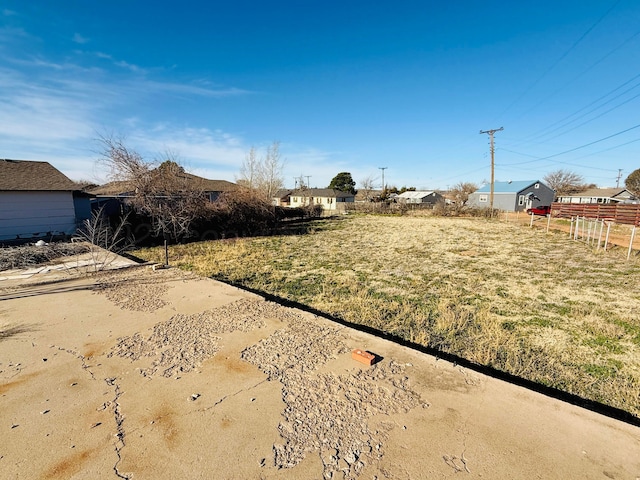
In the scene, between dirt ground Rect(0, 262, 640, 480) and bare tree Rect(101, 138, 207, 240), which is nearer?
dirt ground Rect(0, 262, 640, 480)

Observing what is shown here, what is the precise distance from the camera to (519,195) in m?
34.2

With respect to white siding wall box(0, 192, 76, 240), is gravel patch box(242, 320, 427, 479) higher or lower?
lower

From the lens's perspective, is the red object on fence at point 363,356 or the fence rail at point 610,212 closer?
the red object on fence at point 363,356

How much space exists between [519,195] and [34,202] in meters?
42.1

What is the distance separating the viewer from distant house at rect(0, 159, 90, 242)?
12.1 m

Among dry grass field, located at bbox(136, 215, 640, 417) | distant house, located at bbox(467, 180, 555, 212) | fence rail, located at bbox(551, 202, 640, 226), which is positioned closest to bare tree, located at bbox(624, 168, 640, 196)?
distant house, located at bbox(467, 180, 555, 212)

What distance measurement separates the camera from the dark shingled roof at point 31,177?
12.4 metres

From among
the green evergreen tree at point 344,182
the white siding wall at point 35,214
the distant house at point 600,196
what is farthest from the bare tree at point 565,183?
the white siding wall at point 35,214

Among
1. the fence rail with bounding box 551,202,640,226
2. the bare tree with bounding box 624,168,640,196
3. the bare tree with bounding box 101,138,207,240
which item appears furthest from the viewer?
the bare tree with bounding box 624,168,640,196

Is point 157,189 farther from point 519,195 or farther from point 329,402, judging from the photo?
point 519,195

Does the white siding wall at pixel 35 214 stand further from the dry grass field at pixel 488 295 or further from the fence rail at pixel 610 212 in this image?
the fence rail at pixel 610 212

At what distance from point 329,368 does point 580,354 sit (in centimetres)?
331

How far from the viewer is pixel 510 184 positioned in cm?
3678

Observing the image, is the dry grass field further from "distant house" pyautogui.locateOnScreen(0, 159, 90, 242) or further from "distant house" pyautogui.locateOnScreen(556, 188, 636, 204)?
"distant house" pyautogui.locateOnScreen(556, 188, 636, 204)
